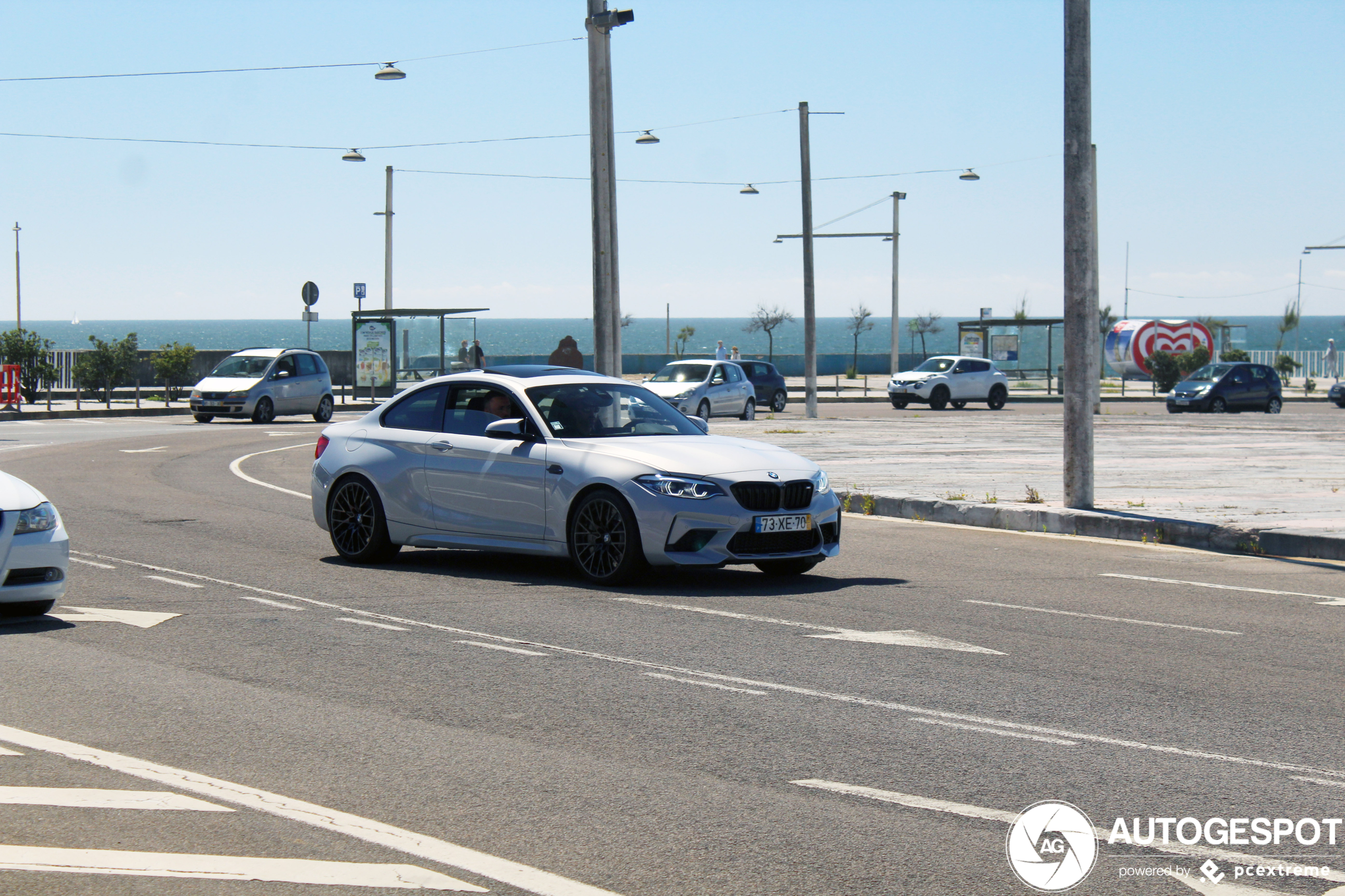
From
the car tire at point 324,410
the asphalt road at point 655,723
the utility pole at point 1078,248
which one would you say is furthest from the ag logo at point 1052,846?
the car tire at point 324,410

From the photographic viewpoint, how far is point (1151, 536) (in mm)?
13172

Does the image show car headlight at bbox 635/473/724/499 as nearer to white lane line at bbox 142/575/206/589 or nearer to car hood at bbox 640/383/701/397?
white lane line at bbox 142/575/206/589

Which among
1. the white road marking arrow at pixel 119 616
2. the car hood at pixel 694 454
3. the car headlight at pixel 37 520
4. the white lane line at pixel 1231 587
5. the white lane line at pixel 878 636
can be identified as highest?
the car hood at pixel 694 454

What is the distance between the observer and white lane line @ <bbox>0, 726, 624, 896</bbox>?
14.1 feet

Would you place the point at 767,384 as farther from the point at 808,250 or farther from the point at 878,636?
the point at 878,636

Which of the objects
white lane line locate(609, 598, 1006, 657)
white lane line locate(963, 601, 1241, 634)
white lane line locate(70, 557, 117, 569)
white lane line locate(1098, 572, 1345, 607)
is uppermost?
white lane line locate(70, 557, 117, 569)

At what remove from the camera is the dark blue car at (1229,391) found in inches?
1603

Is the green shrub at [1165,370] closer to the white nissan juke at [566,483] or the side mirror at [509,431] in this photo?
the white nissan juke at [566,483]

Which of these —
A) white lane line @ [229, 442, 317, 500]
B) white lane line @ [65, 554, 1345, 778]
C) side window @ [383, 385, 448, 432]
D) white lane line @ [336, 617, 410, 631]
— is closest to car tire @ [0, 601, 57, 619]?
white lane line @ [65, 554, 1345, 778]

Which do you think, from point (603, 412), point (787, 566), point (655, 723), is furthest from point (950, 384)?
point (655, 723)

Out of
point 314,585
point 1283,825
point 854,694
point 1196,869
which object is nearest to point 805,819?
point 1196,869

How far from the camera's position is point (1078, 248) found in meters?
14.0

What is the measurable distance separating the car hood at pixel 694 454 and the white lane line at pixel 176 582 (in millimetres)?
2689

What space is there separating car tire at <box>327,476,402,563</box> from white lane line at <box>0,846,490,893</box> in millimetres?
6697
